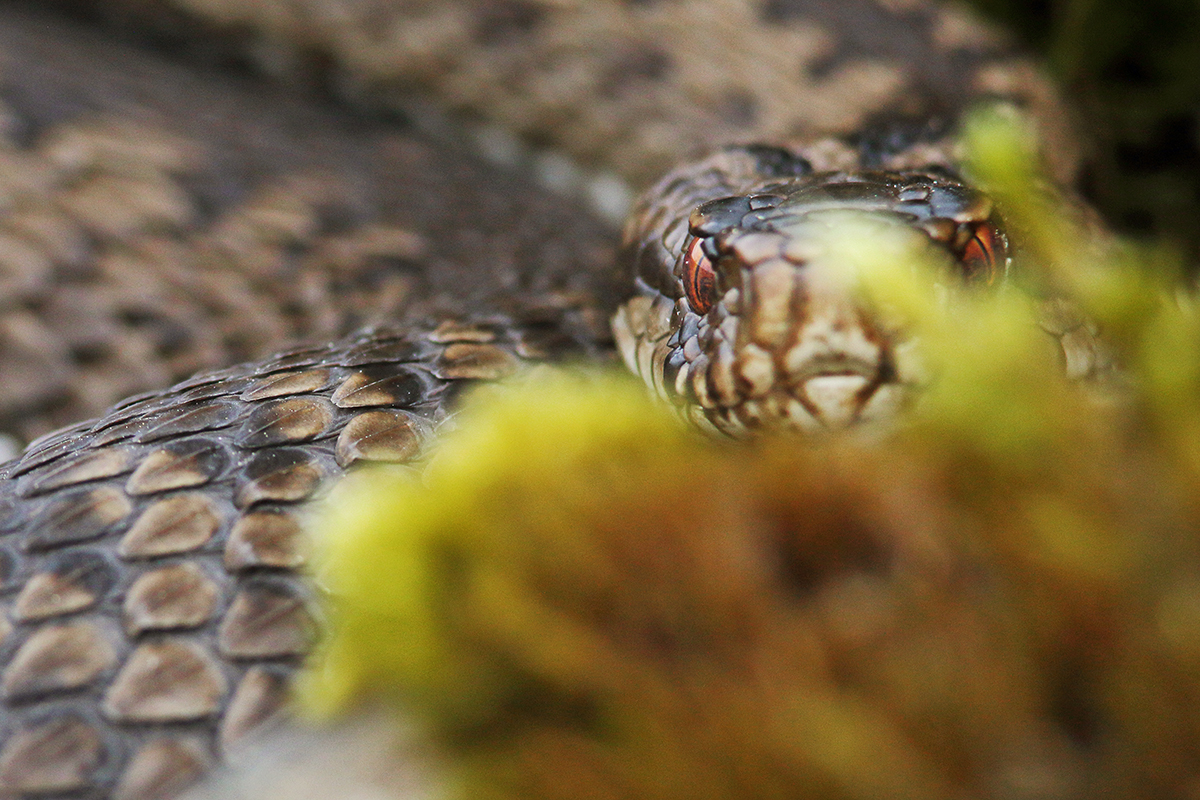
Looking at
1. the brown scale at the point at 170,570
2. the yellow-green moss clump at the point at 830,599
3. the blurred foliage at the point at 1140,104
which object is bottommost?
the yellow-green moss clump at the point at 830,599

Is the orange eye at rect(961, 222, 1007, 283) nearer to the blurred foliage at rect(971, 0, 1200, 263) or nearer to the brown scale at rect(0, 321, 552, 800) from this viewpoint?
the brown scale at rect(0, 321, 552, 800)

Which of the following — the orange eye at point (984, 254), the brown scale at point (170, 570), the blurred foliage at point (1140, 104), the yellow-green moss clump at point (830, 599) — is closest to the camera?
the yellow-green moss clump at point (830, 599)

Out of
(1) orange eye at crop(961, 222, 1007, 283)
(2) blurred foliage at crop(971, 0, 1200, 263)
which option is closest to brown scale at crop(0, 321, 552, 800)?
(1) orange eye at crop(961, 222, 1007, 283)

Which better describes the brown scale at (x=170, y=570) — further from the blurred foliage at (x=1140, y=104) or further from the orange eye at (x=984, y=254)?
the blurred foliage at (x=1140, y=104)

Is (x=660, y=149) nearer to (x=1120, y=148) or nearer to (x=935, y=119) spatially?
(x=935, y=119)

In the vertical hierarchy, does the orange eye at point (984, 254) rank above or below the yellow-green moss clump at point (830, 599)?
above

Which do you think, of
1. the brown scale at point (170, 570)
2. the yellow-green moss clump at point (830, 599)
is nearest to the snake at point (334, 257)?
the brown scale at point (170, 570)
